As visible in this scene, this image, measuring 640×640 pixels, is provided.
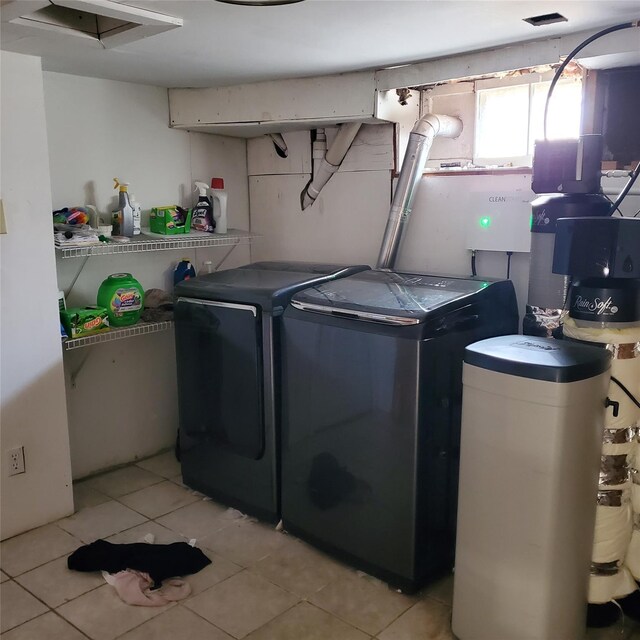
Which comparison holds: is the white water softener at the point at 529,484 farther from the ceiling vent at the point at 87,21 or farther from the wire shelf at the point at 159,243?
the wire shelf at the point at 159,243

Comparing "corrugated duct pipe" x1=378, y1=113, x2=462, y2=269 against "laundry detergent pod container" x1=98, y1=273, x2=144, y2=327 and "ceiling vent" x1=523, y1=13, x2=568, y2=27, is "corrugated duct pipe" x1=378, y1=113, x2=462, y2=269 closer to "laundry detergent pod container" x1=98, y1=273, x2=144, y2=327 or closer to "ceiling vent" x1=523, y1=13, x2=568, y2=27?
"ceiling vent" x1=523, y1=13, x2=568, y2=27

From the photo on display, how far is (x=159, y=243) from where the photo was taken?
2.71 metres

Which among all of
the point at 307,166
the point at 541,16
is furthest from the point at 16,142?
the point at 541,16

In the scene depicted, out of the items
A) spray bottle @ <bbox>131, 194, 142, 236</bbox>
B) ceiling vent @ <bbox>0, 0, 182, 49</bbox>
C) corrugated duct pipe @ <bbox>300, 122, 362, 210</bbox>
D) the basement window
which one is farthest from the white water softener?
Result: spray bottle @ <bbox>131, 194, 142, 236</bbox>

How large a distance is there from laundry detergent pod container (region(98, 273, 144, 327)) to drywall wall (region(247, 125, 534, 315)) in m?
0.87

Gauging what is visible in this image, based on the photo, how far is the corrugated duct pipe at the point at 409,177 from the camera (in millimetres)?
2553

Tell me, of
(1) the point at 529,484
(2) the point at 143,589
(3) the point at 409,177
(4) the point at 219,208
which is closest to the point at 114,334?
(4) the point at 219,208

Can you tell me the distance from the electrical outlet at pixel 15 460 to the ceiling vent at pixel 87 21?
4.88 ft

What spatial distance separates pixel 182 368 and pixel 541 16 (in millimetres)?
1898

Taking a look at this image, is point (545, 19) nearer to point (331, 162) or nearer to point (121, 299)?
point (331, 162)

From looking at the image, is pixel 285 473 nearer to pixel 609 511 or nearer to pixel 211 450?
pixel 211 450

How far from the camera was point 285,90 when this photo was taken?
109 inches

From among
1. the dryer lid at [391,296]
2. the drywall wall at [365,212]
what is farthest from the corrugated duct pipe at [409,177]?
the dryer lid at [391,296]

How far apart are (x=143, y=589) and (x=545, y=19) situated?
2245 mm
